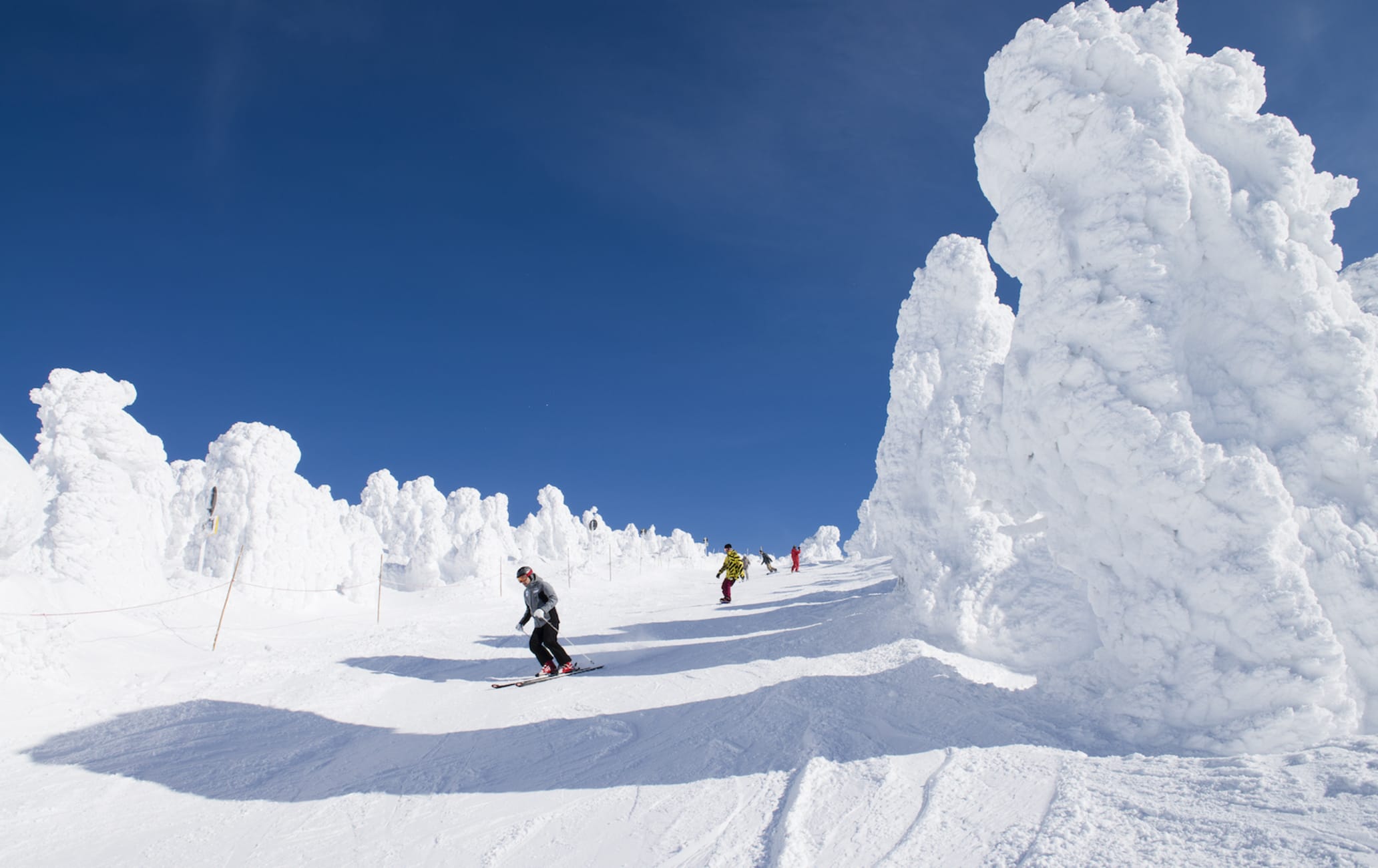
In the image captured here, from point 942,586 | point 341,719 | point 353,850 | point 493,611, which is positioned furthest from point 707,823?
point 493,611

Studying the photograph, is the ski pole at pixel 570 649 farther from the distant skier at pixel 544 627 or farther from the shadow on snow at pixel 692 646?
the distant skier at pixel 544 627

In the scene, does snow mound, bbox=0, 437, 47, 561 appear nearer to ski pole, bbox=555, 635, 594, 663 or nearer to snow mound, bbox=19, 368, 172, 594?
snow mound, bbox=19, 368, 172, 594

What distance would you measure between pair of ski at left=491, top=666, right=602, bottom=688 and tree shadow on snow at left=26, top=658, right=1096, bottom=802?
191 cm

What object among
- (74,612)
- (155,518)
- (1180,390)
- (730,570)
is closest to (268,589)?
(155,518)

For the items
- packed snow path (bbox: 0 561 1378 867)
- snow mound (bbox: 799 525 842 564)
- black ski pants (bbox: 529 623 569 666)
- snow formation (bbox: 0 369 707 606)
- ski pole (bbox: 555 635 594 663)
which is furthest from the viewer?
snow mound (bbox: 799 525 842 564)

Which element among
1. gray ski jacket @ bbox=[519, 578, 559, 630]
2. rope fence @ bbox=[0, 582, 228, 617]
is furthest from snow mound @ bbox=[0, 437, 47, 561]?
gray ski jacket @ bbox=[519, 578, 559, 630]

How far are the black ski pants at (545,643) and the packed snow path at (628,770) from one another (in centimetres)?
59

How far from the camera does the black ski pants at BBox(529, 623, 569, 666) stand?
33.8ft

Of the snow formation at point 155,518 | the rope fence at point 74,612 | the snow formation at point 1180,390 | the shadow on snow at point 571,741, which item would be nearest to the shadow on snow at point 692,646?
the shadow on snow at point 571,741

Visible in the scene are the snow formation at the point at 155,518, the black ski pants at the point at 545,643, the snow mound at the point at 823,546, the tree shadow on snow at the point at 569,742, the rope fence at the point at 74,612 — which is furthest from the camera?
the snow mound at the point at 823,546

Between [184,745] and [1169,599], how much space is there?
1069 centimetres

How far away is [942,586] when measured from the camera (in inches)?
511

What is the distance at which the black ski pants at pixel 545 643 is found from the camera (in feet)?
33.8

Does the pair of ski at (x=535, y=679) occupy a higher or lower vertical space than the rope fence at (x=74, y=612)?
lower
